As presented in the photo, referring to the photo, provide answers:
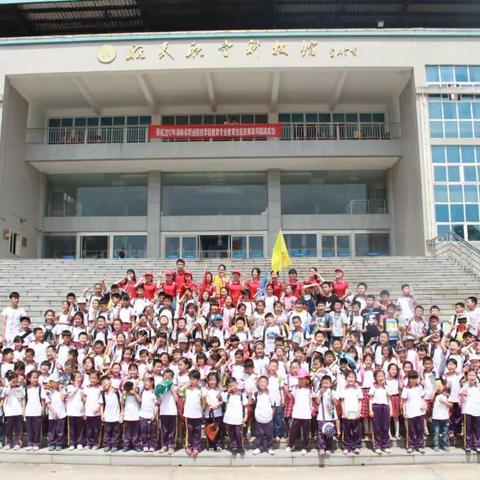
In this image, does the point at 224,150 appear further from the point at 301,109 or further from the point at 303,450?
the point at 303,450

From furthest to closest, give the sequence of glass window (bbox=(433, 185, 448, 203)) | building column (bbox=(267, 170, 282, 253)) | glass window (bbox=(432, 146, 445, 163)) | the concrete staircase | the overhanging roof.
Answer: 1. the overhanging roof
2. building column (bbox=(267, 170, 282, 253))
3. glass window (bbox=(432, 146, 445, 163))
4. glass window (bbox=(433, 185, 448, 203))
5. the concrete staircase

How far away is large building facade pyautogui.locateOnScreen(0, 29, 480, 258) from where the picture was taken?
22.0 meters

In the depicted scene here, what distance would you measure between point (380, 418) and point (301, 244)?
18.0 m

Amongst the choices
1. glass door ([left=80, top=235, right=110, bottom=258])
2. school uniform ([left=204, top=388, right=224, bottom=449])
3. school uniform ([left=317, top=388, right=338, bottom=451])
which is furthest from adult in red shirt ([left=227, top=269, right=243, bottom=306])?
glass door ([left=80, top=235, right=110, bottom=258])

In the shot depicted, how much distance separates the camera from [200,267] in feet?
54.6

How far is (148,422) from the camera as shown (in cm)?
728

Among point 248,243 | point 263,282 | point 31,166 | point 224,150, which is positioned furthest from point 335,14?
point 263,282

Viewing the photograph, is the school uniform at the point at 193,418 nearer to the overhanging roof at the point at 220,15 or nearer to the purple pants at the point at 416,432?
the purple pants at the point at 416,432

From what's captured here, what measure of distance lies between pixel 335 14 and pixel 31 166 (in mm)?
17075

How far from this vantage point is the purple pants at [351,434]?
7172 millimetres

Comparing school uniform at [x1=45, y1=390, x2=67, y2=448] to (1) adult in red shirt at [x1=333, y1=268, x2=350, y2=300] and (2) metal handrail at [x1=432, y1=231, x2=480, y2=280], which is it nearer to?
(1) adult in red shirt at [x1=333, y1=268, x2=350, y2=300]

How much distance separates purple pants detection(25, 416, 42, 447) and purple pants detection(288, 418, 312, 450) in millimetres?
3453

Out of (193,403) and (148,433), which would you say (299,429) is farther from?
(148,433)

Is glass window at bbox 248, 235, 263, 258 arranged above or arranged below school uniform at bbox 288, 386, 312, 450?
above
